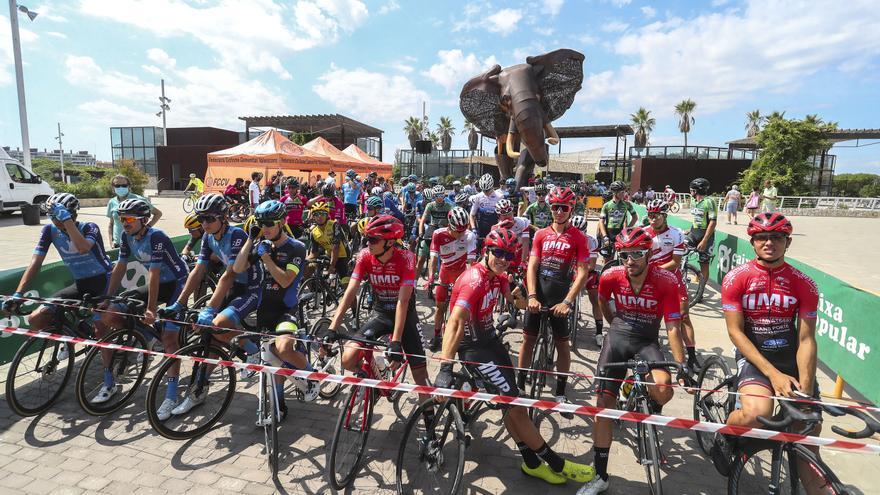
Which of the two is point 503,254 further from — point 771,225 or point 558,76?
point 558,76

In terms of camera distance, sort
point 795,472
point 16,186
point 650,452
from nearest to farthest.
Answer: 1. point 795,472
2. point 650,452
3. point 16,186

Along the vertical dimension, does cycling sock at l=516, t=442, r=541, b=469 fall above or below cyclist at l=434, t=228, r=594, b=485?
below

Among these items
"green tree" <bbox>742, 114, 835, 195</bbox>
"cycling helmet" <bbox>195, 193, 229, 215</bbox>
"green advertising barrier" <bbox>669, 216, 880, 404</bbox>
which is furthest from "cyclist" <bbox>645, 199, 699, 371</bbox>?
"green tree" <bbox>742, 114, 835, 195</bbox>

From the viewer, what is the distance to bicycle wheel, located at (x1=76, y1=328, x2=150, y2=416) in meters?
4.57

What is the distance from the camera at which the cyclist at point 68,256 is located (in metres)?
4.80

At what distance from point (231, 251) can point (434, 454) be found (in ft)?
9.77

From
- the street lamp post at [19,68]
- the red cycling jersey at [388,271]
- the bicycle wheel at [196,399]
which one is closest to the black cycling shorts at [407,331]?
the red cycling jersey at [388,271]

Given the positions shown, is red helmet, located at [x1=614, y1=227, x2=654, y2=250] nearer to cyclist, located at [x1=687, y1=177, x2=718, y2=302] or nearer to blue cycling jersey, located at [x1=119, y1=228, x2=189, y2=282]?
blue cycling jersey, located at [x1=119, y1=228, x2=189, y2=282]

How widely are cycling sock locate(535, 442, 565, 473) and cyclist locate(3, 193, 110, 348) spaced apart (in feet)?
16.2

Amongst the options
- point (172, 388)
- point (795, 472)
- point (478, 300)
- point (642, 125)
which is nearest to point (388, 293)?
point (478, 300)

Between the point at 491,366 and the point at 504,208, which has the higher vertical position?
the point at 504,208

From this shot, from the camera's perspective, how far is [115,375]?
17.3ft

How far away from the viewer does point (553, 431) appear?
15.1 feet

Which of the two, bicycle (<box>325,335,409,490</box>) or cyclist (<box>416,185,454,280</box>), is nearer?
bicycle (<box>325,335,409,490</box>)
